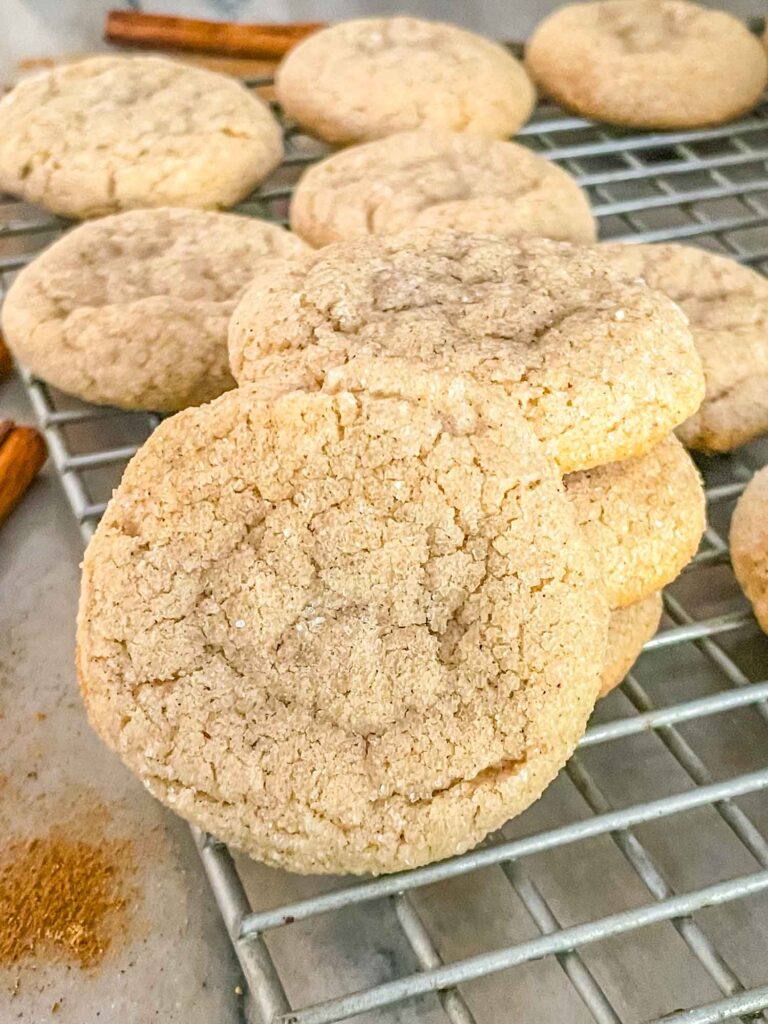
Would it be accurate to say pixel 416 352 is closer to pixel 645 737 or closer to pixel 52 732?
pixel 645 737

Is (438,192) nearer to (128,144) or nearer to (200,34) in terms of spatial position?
(128,144)

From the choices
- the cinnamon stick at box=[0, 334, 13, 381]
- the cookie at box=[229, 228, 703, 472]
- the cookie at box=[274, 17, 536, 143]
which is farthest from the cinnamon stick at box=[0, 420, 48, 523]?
the cookie at box=[274, 17, 536, 143]

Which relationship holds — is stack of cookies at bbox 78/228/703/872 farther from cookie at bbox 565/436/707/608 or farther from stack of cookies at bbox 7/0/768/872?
cookie at bbox 565/436/707/608

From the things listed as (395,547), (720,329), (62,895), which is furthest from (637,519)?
(62,895)

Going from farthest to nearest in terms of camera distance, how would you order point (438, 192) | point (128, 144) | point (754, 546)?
point (128, 144) → point (438, 192) → point (754, 546)

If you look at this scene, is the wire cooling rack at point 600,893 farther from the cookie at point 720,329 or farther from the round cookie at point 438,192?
the round cookie at point 438,192

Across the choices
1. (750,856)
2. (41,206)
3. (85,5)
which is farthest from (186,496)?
(85,5)
